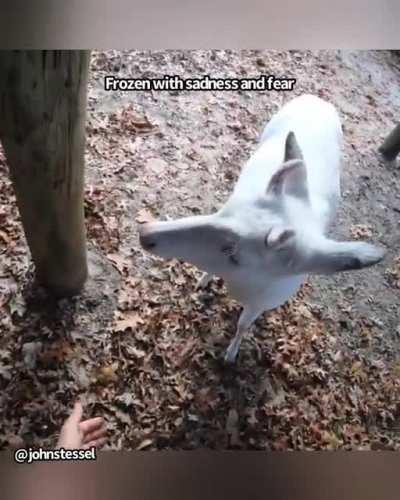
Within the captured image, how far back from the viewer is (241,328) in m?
1.34

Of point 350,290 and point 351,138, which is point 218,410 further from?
point 351,138

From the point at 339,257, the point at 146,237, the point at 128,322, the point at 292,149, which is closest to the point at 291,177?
the point at 292,149

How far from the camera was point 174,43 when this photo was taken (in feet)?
4.51

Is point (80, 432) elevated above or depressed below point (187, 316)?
below

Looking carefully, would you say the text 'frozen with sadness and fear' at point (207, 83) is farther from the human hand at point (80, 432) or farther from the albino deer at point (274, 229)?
the human hand at point (80, 432)

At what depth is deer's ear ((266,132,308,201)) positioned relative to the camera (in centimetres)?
125

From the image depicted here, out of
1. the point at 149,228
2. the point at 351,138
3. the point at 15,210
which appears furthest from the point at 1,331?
the point at 351,138

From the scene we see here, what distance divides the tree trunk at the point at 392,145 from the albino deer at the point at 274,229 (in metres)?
0.11

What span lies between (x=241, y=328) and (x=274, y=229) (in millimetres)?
228

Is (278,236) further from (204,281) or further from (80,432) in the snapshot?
(80,432)

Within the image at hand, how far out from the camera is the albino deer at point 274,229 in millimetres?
1236

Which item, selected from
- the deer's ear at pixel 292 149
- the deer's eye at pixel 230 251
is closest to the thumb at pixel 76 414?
the deer's eye at pixel 230 251

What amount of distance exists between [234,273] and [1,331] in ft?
1.52

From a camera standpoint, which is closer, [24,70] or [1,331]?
[24,70]
